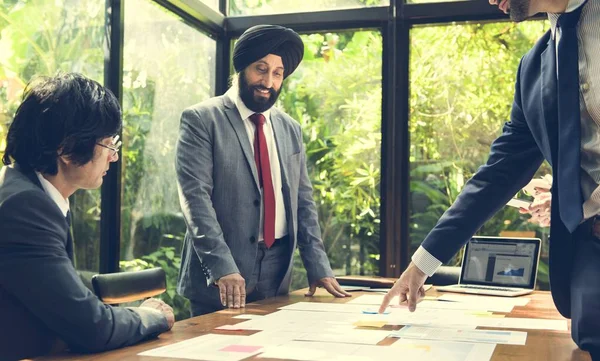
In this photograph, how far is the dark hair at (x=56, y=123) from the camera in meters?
1.92

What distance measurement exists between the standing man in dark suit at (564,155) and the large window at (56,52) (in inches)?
87.8

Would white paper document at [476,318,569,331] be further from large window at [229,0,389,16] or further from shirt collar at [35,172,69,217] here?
large window at [229,0,389,16]

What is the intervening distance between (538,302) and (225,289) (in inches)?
45.6

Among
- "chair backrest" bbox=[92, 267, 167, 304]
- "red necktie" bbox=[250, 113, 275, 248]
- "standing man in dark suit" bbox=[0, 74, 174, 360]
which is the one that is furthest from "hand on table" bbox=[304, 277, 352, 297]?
"standing man in dark suit" bbox=[0, 74, 174, 360]

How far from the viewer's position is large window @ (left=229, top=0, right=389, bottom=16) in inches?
211

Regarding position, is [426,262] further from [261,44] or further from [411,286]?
[261,44]

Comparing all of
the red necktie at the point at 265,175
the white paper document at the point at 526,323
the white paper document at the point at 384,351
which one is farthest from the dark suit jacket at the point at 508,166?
the red necktie at the point at 265,175

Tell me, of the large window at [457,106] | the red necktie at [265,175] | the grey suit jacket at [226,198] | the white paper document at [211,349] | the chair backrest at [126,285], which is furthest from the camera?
the large window at [457,106]

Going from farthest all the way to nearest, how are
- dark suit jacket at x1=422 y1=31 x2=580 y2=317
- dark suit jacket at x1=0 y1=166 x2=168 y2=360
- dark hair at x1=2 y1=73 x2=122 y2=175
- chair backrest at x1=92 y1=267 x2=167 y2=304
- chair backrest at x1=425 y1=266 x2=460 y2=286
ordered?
chair backrest at x1=425 y1=266 x2=460 y2=286 → chair backrest at x1=92 y1=267 x2=167 y2=304 → dark suit jacket at x1=422 y1=31 x2=580 y2=317 → dark hair at x1=2 y1=73 x2=122 y2=175 → dark suit jacket at x1=0 y1=166 x2=168 y2=360

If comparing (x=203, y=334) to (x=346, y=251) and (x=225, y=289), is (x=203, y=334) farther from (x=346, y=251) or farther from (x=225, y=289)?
(x=346, y=251)

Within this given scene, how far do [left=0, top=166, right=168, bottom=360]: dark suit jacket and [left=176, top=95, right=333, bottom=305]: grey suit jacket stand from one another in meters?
1.16

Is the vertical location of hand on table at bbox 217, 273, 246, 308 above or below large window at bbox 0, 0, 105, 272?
below

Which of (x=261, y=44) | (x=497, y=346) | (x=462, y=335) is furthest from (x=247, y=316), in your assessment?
(x=261, y=44)

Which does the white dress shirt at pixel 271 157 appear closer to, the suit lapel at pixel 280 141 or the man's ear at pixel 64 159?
the suit lapel at pixel 280 141
